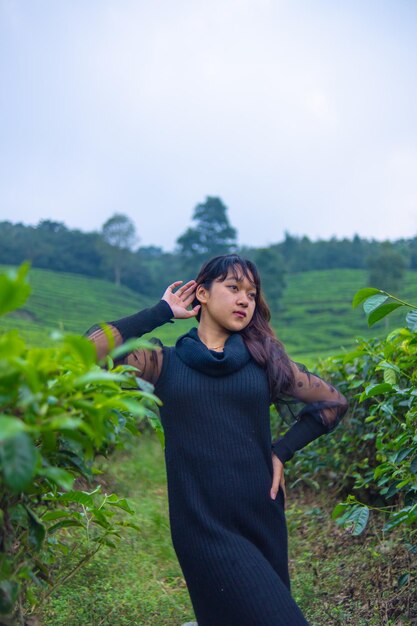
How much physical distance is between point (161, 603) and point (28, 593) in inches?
50.7

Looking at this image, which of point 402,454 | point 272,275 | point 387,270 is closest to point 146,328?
point 402,454

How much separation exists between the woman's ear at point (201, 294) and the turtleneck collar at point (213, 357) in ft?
0.51

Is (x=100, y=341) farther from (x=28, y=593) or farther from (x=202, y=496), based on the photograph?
(x=28, y=593)

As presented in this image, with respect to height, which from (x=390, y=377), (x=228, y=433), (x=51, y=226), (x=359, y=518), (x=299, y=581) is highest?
A: (x=51, y=226)

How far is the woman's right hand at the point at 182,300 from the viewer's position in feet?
6.43

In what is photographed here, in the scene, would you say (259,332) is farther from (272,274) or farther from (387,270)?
(272,274)

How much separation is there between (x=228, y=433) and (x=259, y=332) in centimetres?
34

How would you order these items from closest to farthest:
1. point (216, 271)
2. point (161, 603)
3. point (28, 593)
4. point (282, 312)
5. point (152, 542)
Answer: point (28, 593)
point (216, 271)
point (161, 603)
point (152, 542)
point (282, 312)

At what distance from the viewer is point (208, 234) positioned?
44500 mm

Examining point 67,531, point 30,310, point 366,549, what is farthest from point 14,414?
point 30,310

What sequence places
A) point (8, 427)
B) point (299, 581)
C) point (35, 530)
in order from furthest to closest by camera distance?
point (299, 581) < point (35, 530) < point (8, 427)

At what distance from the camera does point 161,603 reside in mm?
2566

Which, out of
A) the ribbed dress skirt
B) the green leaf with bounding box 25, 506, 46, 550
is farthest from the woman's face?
the green leaf with bounding box 25, 506, 46, 550

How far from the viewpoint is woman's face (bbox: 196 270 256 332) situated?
6.42 ft
